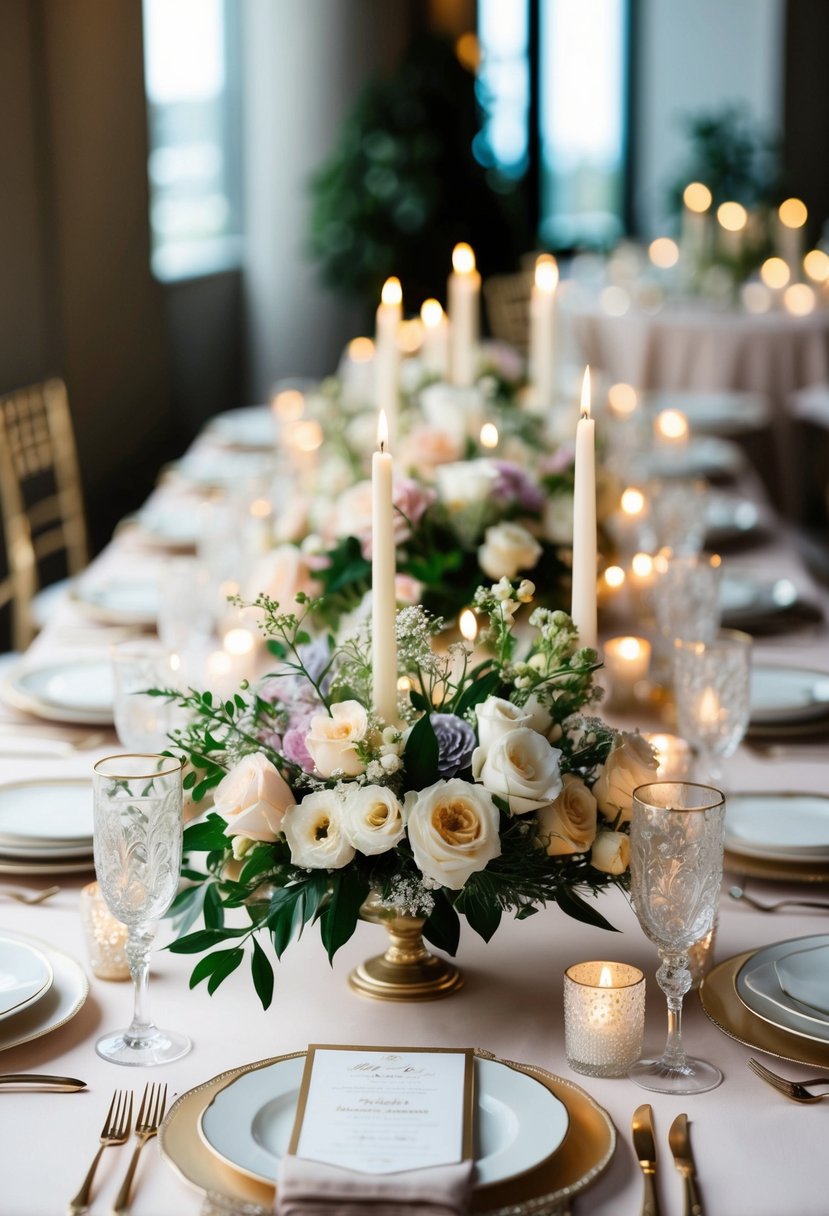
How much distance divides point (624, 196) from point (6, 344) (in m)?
7.80

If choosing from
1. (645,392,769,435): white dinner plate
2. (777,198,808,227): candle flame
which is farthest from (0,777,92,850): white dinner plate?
(777,198,808,227): candle flame

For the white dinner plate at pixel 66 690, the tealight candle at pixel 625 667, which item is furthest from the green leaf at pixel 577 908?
the white dinner plate at pixel 66 690

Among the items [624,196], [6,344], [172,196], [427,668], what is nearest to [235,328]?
[172,196]

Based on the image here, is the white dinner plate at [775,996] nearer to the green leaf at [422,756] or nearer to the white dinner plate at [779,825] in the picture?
the white dinner plate at [779,825]

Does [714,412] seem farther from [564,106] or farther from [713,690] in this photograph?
[564,106]

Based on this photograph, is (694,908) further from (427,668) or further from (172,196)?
(172,196)

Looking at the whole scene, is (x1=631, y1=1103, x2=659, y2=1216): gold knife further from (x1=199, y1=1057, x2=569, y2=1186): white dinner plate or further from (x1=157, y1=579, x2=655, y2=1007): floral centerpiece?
(x1=157, y1=579, x2=655, y2=1007): floral centerpiece

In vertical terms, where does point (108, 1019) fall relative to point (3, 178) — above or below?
below

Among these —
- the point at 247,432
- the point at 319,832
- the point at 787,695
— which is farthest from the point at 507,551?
the point at 247,432

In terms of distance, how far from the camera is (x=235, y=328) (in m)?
7.91

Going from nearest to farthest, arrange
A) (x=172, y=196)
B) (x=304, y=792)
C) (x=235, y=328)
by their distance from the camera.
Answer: (x=304, y=792)
(x=172, y=196)
(x=235, y=328)

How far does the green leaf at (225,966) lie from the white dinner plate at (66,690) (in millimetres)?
905

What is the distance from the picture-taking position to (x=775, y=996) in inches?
50.4

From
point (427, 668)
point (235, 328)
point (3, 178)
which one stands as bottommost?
point (235, 328)
